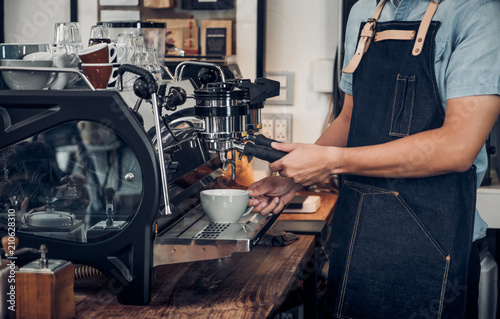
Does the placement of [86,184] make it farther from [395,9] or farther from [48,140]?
[395,9]

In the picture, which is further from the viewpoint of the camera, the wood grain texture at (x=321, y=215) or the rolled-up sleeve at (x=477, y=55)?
the wood grain texture at (x=321, y=215)

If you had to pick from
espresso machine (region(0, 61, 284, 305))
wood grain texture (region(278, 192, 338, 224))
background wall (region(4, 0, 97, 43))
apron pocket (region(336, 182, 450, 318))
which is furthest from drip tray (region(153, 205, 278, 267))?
background wall (region(4, 0, 97, 43))

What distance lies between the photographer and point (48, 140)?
46.1 inches

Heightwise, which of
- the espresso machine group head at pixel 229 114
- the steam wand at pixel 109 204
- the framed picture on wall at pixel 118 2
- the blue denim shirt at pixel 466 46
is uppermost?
the framed picture on wall at pixel 118 2

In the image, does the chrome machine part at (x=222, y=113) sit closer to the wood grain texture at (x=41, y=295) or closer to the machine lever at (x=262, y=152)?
the machine lever at (x=262, y=152)

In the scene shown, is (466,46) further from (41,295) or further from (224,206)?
(41,295)

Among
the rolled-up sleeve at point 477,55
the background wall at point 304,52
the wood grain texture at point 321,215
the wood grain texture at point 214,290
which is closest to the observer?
the wood grain texture at point 214,290

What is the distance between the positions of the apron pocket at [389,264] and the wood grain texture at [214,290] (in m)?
0.14

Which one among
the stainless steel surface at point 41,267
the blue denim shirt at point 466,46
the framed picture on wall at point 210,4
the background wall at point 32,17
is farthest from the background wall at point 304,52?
the stainless steel surface at point 41,267

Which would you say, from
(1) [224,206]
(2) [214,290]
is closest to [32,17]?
(1) [224,206]

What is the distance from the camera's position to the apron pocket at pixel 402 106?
142cm

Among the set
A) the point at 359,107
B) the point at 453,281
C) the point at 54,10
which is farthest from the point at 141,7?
the point at 453,281

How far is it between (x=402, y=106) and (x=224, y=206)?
1.49ft

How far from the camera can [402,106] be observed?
1428 mm
